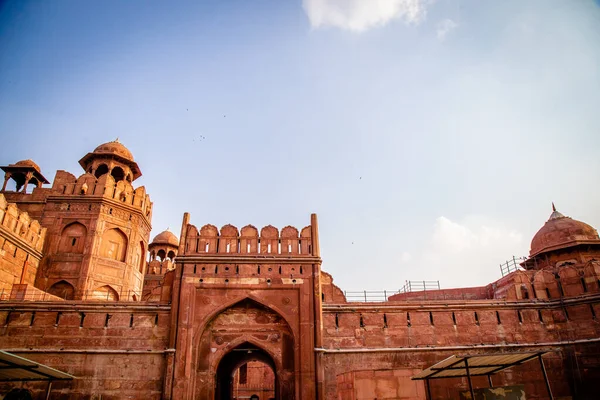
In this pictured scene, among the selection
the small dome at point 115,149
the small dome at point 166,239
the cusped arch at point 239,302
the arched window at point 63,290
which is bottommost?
the cusped arch at point 239,302

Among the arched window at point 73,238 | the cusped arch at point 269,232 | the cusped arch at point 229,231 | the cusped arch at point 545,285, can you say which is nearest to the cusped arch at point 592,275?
the cusped arch at point 545,285

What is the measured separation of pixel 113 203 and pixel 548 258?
21.1 m

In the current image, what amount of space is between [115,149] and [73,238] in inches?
226

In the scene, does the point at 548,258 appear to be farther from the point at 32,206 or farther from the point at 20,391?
the point at 32,206

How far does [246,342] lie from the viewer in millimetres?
16094

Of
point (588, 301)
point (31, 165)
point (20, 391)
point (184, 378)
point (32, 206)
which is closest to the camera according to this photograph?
point (20, 391)

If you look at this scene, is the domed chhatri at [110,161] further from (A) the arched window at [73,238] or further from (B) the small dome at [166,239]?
(B) the small dome at [166,239]

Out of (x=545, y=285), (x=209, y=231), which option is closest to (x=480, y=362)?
(x=545, y=285)

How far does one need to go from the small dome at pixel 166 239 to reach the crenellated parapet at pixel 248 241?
1536 cm

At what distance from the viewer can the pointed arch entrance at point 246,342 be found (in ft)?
49.6

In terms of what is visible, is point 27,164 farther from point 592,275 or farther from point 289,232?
point 592,275

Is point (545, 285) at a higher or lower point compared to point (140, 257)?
lower

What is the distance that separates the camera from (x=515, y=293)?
17578 millimetres

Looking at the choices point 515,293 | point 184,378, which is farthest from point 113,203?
point 515,293
